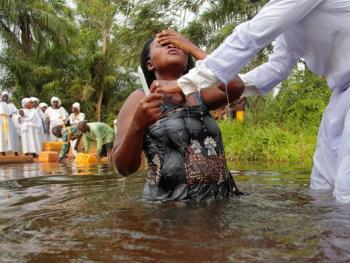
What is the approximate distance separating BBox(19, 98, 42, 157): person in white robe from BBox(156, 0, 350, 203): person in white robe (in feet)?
42.1

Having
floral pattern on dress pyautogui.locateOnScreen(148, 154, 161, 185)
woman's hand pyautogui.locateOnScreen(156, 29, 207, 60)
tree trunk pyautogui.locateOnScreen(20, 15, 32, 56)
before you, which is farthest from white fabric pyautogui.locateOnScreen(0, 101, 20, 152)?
woman's hand pyautogui.locateOnScreen(156, 29, 207, 60)

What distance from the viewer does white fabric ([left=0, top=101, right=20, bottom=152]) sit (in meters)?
14.5

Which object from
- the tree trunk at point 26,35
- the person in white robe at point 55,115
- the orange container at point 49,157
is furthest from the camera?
the tree trunk at point 26,35

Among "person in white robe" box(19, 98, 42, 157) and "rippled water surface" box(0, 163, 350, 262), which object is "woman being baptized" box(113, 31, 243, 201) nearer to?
"rippled water surface" box(0, 163, 350, 262)

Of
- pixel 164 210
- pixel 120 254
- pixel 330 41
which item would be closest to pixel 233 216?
pixel 164 210

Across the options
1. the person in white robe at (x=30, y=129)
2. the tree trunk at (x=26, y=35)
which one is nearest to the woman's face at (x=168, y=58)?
the person in white robe at (x=30, y=129)

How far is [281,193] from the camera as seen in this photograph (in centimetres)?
333

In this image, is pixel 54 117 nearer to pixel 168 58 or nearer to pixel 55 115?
pixel 55 115

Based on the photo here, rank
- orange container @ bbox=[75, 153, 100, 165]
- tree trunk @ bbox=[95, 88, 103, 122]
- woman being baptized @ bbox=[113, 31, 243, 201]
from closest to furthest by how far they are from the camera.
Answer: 1. woman being baptized @ bbox=[113, 31, 243, 201]
2. orange container @ bbox=[75, 153, 100, 165]
3. tree trunk @ bbox=[95, 88, 103, 122]

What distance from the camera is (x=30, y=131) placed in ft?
49.2

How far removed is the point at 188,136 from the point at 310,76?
30.9ft

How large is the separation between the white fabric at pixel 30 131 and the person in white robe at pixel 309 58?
12843 mm

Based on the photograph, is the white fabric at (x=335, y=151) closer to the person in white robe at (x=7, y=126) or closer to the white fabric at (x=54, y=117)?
the person in white robe at (x=7, y=126)

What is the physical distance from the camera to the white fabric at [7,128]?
47.5 feet
